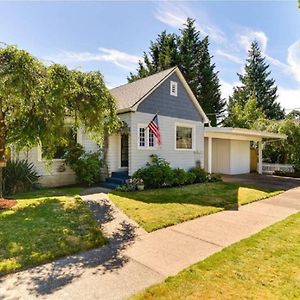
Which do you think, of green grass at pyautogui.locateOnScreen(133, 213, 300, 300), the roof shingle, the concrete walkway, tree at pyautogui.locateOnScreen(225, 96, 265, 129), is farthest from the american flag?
tree at pyautogui.locateOnScreen(225, 96, 265, 129)

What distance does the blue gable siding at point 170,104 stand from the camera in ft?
41.2

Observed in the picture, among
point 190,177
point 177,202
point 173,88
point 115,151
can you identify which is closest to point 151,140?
point 115,151

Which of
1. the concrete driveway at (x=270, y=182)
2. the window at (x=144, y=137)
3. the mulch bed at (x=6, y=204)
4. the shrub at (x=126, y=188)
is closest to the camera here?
the mulch bed at (x=6, y=204)

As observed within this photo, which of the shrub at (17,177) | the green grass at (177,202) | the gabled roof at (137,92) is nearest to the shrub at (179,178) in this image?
the green grass at (177,202)

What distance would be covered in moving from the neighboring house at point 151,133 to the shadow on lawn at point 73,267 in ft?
20.7

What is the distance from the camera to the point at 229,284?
11.9ft

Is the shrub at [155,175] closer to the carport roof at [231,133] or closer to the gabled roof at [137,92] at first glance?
the gabled roof at [137,92]

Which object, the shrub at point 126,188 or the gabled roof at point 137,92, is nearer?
the shrub at point 126,188

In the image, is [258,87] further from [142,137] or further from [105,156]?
[105,156]

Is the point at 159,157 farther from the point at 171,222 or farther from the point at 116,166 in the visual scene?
the point at 171,222

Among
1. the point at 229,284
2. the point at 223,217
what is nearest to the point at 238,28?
the point at 223,217

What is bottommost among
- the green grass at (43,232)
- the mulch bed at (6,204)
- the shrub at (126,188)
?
the green grass at (43,232)

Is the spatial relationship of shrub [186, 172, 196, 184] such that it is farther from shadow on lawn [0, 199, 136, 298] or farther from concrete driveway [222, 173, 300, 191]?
shadow on lawn [0, 199, 136, 298]

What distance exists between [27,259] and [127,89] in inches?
458
